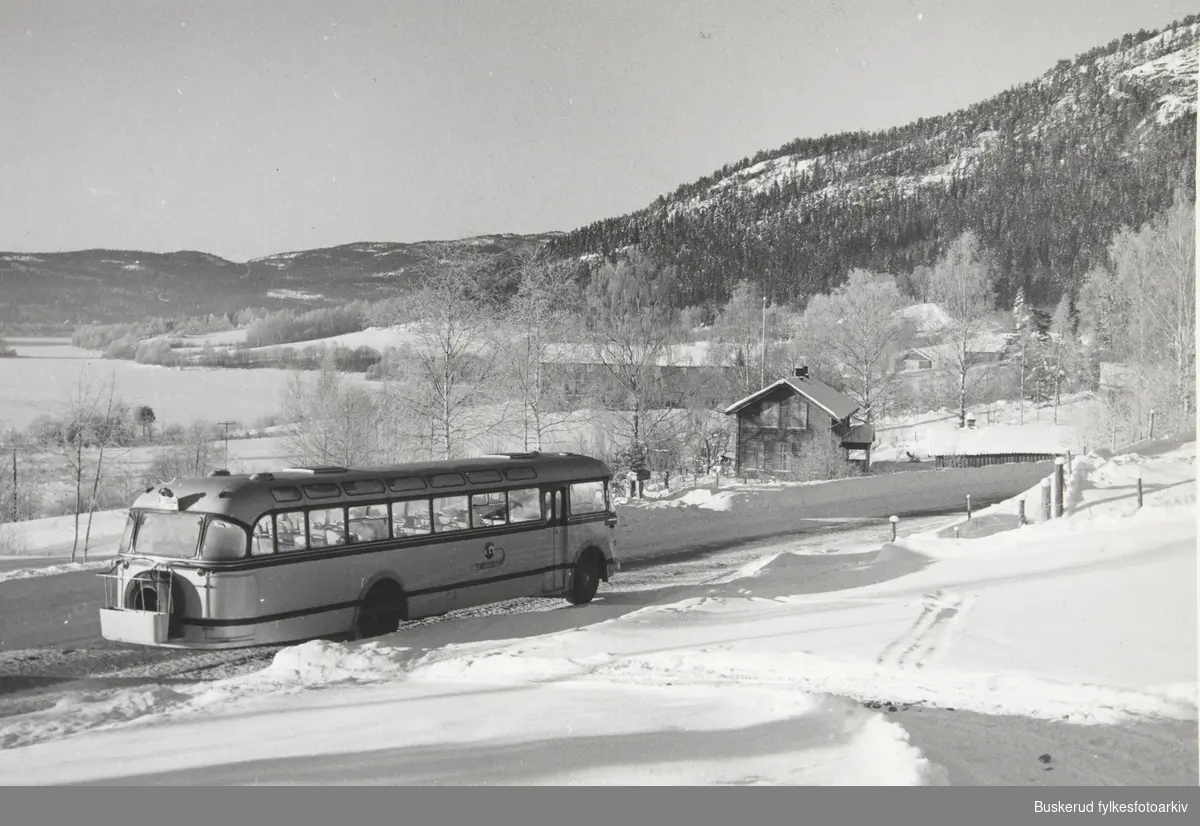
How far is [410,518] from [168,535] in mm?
2386

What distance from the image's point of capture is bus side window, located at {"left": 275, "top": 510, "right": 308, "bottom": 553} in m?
8.48

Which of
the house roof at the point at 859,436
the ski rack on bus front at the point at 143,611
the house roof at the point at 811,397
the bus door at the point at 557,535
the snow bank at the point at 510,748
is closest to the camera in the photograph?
the snow bank at the point at 510,748

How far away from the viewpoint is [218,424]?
17.6m

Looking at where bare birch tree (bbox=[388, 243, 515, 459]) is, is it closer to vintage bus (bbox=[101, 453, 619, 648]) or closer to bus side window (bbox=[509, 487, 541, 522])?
vintage bus (bbox=[101, 453, 619, 648])

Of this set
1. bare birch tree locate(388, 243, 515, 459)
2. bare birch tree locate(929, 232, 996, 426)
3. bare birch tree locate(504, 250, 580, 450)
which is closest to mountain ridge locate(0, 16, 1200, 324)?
bare birch tree locate(504, 250, 580, 450)

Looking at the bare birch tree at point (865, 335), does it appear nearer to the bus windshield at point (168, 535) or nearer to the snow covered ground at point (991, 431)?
the snow covered ground at point (991, 431)

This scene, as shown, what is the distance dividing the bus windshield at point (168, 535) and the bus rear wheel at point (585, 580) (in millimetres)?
4787

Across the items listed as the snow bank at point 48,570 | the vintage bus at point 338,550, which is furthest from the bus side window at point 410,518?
the snow bank at point 48,570

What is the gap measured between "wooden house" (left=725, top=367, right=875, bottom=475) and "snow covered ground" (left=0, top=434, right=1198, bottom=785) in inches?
842

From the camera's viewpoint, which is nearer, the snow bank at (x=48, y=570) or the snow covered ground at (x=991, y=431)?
the snow bank at (x=48, y=570)

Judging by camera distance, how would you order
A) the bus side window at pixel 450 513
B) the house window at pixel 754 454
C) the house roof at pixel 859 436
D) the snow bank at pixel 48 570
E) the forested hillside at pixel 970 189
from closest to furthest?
the bus side window at pixel 450 513 → the forested hillside at pixel 970 189 → the snow bank at pixel 48 570 → the house roof at pixel 859 436 → the house window at pixel 754 454

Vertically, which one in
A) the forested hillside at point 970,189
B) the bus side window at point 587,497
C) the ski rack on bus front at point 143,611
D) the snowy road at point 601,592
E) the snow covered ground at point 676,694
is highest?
the forested hillside at point 970,189

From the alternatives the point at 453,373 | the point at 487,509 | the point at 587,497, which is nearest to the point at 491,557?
the point at 487,509

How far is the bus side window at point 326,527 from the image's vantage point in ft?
28.9
